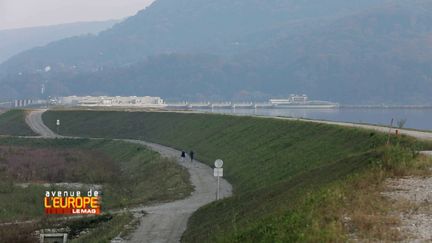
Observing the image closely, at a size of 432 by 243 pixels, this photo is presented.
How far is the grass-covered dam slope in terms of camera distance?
21359mm

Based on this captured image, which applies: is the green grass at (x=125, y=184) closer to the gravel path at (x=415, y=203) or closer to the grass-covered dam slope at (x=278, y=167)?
the grass-covered dam slope at (x=278, y=167)

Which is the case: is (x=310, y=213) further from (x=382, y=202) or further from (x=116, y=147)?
(x=116, y=147)

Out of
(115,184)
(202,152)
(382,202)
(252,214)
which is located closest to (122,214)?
(252,214)

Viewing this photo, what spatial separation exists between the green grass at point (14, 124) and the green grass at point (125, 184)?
4977 cm

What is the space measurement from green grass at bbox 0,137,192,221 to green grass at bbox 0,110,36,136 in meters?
49.8

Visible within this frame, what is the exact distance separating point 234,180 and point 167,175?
34.0ft

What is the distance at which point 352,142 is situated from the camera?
49.1 m

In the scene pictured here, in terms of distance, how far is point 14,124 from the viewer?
162 m

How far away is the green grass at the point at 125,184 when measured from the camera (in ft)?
161

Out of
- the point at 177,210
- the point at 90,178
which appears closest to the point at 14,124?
the point at 90,178

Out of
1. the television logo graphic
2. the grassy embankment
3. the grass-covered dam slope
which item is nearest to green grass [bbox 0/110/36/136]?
the grassy embankment

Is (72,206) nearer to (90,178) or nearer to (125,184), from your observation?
(125,184)

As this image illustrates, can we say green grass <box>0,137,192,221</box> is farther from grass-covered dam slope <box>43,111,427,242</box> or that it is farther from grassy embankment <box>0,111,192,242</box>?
grass-covered dam slope <box>43,111,427,242</box>

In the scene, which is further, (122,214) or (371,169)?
(122,214)
